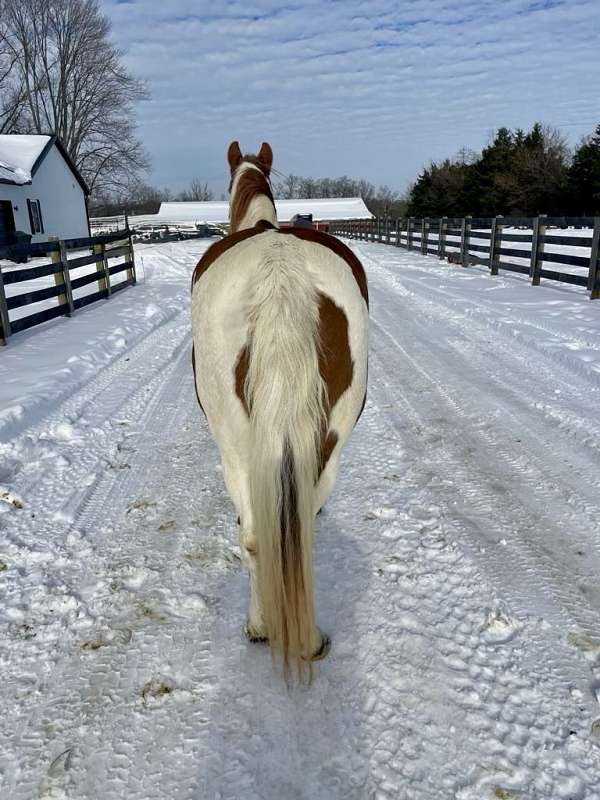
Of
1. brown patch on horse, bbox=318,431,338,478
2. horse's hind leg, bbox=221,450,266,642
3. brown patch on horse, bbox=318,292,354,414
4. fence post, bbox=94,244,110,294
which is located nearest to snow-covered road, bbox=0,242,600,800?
horse's hind leg, bbox=221,450,266,642

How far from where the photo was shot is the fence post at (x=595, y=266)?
8580 millimetres

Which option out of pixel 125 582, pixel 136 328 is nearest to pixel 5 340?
pixel 136 328

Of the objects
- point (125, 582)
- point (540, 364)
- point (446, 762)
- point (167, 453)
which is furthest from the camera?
point (540, 364)

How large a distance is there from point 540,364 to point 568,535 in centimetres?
339

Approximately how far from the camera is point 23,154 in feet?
78.1

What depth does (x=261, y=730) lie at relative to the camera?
5.70 ft

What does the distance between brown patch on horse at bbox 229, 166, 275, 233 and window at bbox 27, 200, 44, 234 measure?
79.6 feet

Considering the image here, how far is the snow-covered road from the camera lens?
1.62 meters

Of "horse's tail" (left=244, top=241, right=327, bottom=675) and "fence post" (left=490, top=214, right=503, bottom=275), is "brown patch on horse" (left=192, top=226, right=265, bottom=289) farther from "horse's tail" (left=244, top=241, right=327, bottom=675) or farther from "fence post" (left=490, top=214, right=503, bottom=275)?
"fence post" (left=490, top=214, right=503, bottom=275)

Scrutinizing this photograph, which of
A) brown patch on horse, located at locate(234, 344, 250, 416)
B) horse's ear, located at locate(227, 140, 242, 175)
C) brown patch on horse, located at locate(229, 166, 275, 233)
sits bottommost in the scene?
brown patch on horse, located at locate(234, 344, 250, 416)

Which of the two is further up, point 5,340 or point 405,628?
point 5,340

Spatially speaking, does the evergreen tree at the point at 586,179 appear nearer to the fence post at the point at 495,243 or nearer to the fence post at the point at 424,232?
the fence post at the point at 424,232

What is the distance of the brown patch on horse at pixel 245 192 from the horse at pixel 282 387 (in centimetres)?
115

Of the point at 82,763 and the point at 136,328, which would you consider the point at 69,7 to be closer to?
the point at 136,328
